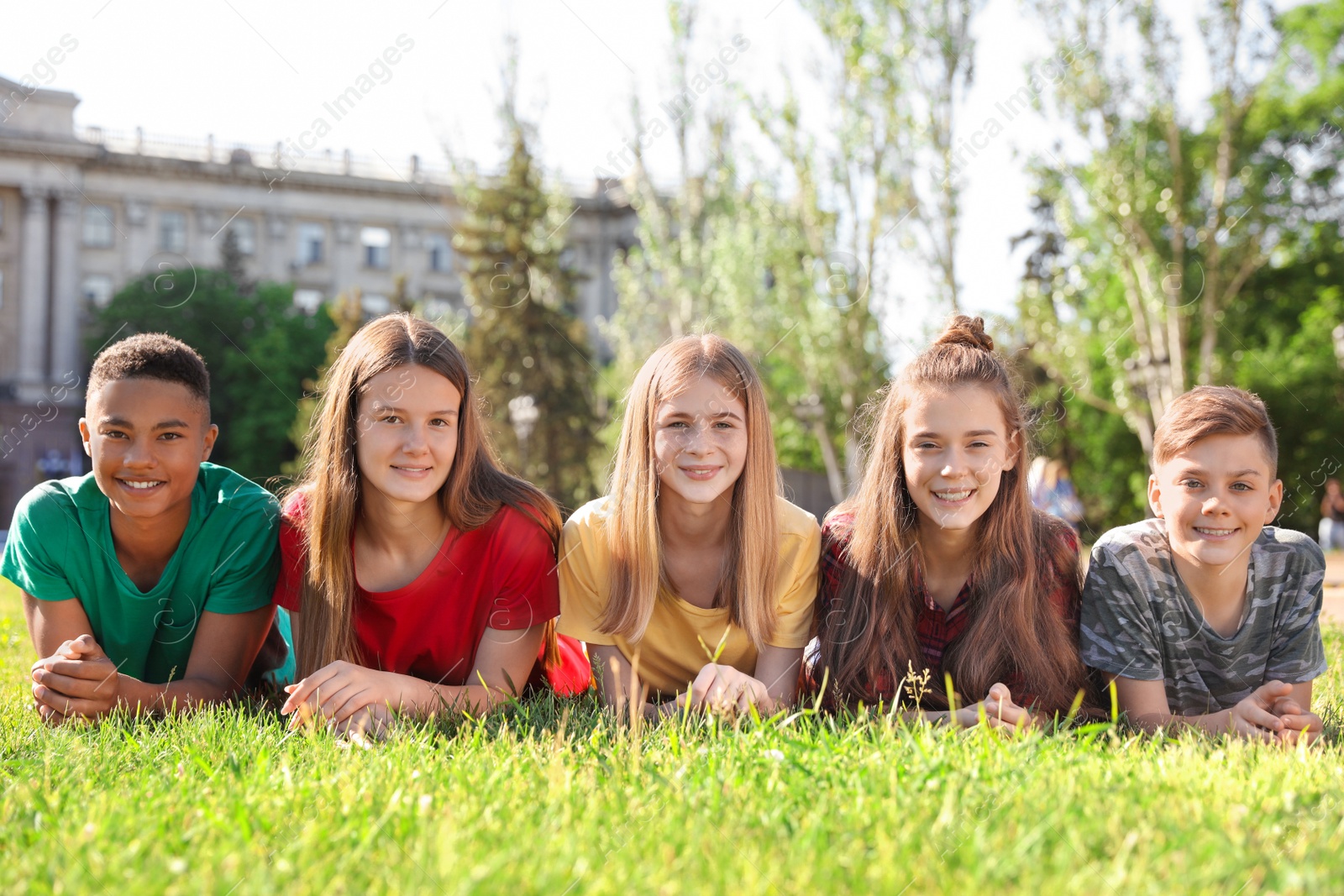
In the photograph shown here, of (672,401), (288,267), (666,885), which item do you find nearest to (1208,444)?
(672,401)

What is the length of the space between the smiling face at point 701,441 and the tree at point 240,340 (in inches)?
1569

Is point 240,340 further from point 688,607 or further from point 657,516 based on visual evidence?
point 688,607

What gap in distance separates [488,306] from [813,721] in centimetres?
2393

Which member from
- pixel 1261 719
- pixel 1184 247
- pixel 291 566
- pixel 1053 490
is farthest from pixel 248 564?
pixel 1184 247

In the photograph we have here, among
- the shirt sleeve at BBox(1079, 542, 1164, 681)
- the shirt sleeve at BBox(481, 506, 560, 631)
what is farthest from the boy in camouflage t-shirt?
the shirt sleeve at BBox(481, 506, 560, 631)

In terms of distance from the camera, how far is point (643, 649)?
13.9 feet

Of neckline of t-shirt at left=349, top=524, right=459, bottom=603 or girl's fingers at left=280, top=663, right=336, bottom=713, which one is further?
neckline of t-shirt at left=349, top=524, right=459, bottom=603

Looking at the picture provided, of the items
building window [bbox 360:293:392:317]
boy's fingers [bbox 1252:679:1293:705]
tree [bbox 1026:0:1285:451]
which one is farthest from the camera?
building window [bbox 360:293:392:317]

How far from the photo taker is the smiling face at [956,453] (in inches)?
153

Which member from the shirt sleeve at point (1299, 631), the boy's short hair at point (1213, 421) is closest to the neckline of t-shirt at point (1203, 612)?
the shirt sleeve at point (1299, 631)

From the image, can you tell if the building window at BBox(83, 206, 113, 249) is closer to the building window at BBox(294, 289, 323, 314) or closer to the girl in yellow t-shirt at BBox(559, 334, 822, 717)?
the building window at BBox(294, 289, 323, 314)

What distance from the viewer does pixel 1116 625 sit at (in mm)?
3826

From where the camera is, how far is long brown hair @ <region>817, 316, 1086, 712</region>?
3.83 m

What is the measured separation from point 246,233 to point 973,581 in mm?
54519
